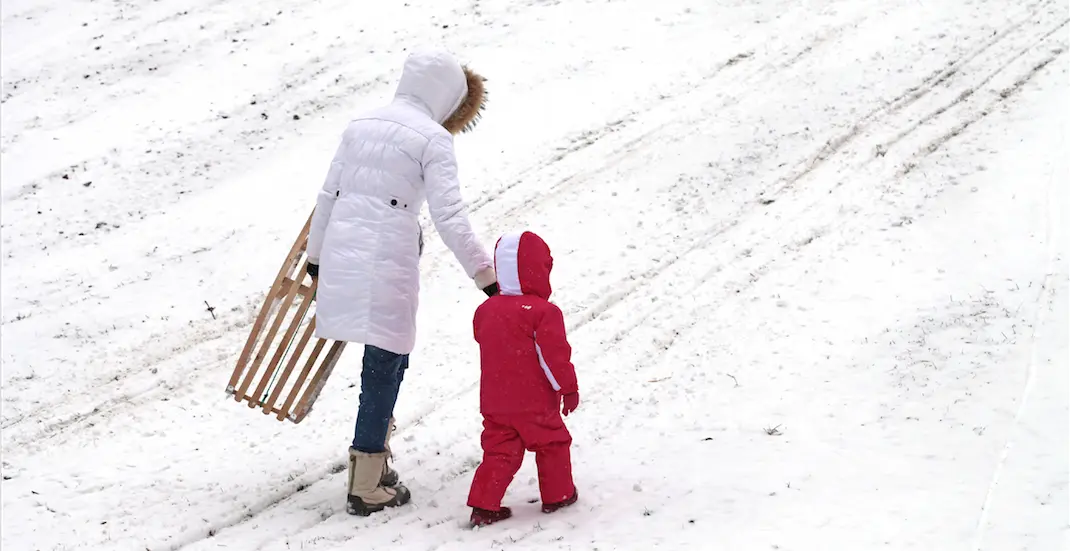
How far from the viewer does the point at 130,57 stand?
14438 millimetres

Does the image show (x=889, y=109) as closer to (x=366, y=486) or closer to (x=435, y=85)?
(x=435, y=85)

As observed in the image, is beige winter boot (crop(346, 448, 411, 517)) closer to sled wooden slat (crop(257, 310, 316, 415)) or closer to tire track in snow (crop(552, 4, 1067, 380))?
sled wooden slat (crop(257, 310, 316, 415))

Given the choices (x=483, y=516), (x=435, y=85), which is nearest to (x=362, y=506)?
(x=483, y=516)

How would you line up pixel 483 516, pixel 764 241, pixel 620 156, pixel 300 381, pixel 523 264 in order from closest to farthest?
pixel 523 264, pixel 483 516, pixel 300 381, pixel 764 241, pixel 620 156

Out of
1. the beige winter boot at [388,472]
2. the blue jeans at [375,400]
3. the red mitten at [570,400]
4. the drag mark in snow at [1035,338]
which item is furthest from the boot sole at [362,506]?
the drag mark in snow at [1035,338]

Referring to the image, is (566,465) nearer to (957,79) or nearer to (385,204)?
(385,204)

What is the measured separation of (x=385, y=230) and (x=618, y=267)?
3.91 metres

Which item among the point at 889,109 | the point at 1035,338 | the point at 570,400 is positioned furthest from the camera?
the point at 889,109

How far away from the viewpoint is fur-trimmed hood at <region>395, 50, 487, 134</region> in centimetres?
526

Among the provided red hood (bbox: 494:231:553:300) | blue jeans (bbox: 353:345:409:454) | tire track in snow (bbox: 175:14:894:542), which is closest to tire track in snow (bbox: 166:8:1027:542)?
tire track in snow (bbox: 175:14:894:542)

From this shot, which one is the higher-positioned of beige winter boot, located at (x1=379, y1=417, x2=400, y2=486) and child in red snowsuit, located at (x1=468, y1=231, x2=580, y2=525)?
child in red snowsuit, located at (x1=468, y1=231, x2=580, y2=525)

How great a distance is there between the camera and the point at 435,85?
17.4ft

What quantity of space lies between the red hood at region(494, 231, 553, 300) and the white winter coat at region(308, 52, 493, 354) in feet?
0.37

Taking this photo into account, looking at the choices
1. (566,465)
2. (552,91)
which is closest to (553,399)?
(566,465)
